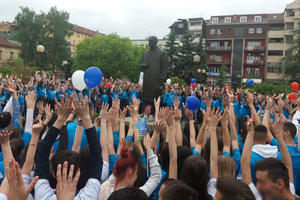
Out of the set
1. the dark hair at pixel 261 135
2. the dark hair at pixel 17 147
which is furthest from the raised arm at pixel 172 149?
the dark hair at pixel 17 147

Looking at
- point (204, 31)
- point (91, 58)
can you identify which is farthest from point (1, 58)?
point (204, 31)

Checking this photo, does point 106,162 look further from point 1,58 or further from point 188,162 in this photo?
point 1,58

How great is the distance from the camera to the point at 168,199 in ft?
6.17

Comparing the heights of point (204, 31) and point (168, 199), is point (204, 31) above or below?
above

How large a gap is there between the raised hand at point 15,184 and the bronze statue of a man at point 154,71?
22.3ft

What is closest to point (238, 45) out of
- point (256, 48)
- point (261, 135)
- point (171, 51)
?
point (256, 48)

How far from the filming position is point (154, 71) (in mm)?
8398

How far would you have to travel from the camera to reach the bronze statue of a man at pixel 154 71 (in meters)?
8.34

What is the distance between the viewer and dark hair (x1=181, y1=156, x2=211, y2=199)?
2355 millimetres

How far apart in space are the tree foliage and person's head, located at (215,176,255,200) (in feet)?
141

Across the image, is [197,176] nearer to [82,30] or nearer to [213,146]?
[213,146]

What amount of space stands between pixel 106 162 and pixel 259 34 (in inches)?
2127

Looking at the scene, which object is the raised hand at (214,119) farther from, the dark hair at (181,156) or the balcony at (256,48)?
the balcony at (256,48)

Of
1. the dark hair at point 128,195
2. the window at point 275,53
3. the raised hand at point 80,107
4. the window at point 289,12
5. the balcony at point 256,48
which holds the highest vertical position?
the window at point 289,12
